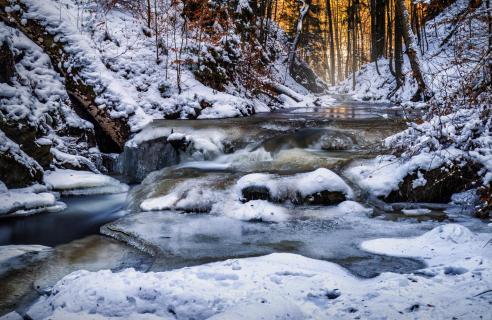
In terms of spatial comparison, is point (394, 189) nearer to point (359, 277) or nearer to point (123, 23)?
point (359, 277)

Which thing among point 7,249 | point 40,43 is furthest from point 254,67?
point 7,249

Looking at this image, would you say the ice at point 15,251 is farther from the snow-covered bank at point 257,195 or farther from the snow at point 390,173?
the snow at point 390,173

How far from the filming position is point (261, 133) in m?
9.09

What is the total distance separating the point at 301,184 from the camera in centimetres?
634

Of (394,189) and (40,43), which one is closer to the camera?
(394,189)

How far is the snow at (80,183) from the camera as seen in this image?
7.71m

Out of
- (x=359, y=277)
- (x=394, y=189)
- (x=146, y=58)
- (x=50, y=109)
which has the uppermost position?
(x=146, y=58)

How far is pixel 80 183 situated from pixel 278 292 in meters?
5.93

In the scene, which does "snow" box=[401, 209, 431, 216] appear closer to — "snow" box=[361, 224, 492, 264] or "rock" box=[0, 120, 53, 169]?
"snow" box=[361, 224, 492, 264]

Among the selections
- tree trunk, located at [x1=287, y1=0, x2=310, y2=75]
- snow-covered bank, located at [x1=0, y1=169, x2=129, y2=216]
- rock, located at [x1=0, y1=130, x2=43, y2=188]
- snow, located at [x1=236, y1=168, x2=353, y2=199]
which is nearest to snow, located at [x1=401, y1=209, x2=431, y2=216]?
snow, located at [x1=236, y1=168, x2=353, y2=199]

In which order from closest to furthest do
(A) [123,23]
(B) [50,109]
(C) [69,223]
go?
(C) [69,223]
(B) [50,109]
(A) [123,23]

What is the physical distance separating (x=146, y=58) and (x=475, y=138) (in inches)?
372

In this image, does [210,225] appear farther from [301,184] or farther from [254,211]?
[301,184]

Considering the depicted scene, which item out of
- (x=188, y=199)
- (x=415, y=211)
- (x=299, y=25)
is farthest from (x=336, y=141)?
(x=299, y=25)
